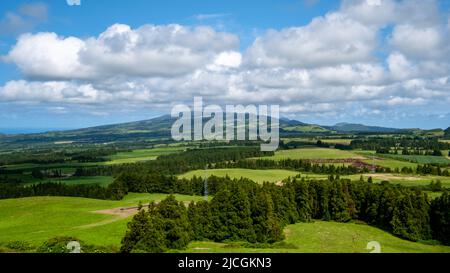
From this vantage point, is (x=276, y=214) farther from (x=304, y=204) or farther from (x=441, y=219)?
(x=441, y=219)

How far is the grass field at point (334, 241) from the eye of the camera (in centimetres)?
4716

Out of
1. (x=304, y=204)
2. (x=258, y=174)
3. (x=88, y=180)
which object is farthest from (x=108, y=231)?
(x=88, y=180)

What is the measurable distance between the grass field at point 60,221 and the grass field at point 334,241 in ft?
42.7

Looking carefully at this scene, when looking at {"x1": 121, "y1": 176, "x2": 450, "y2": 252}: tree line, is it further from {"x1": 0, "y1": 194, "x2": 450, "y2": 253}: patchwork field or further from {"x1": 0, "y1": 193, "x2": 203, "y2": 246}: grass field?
{"x1": 0, "y1": 193, "x2": 203, "y2": 246}: grass field

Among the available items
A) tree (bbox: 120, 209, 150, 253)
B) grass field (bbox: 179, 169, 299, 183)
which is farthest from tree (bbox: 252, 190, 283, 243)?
grass field (bbox: 179, 169, 299, 183)

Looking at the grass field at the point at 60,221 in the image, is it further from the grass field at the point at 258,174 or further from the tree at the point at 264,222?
the grass field at the point at 258,174

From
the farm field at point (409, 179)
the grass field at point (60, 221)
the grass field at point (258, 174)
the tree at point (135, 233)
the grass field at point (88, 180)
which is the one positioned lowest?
the grass field at point (88, 180)

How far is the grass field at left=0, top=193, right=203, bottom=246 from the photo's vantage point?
53031 millimetres

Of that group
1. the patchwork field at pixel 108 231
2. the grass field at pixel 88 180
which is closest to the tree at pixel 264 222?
the patchwork field at pixel 108 231

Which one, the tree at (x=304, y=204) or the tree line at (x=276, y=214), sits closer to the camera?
the tree line at (x=276, y=214)
